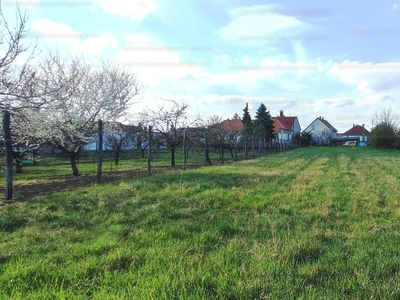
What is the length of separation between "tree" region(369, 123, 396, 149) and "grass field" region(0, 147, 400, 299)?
1609 inches

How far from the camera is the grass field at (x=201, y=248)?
7.28 ft

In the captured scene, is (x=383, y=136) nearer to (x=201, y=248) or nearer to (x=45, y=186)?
(x=45, y=186)

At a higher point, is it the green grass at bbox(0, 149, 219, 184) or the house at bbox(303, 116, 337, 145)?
the house at bbox(303, 116, 337, 145)

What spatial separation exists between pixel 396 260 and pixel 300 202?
267cm

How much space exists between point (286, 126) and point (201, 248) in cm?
6828

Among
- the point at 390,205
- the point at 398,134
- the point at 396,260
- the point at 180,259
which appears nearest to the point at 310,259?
the point at 396,260

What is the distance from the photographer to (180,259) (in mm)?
2730

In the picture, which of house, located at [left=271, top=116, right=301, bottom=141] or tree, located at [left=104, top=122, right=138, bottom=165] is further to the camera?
house, located at [left=271, top=116, right=301, bottom=141]

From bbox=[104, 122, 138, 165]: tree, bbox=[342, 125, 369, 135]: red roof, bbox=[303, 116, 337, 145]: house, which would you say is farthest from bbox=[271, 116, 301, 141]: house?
bbox=[104, 122, 138, 165]: tree

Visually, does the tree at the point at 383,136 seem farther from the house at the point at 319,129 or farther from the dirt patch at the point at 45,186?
the dirt patch at the point at 45,186

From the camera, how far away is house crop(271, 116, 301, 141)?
61.8m

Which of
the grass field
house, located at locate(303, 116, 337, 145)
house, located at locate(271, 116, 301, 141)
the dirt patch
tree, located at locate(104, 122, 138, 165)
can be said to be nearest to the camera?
the grass field

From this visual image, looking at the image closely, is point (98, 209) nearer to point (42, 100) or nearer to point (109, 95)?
point (42, 100)

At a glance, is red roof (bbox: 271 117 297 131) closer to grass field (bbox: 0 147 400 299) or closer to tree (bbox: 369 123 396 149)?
tree (bbox: 369 123 396 149)
